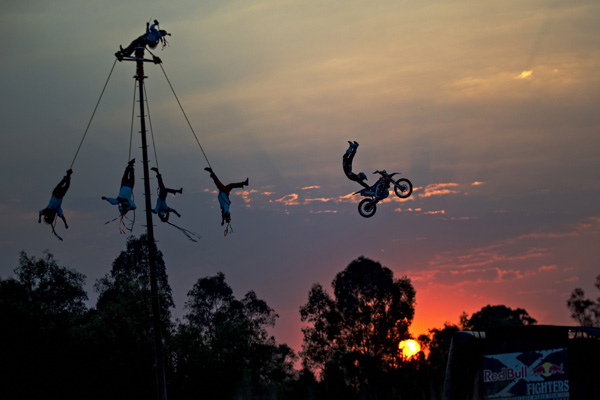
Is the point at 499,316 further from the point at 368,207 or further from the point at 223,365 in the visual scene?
the point at 368,207

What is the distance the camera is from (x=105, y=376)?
1980 inches

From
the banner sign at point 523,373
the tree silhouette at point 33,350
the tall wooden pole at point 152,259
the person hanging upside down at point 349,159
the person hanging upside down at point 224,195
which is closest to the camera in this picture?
the banner sign at point 523,373

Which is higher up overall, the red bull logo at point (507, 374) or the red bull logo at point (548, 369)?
the red bull logo at point (548, 369)

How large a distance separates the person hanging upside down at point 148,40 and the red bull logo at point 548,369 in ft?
72.0

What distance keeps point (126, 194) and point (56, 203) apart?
2.69m

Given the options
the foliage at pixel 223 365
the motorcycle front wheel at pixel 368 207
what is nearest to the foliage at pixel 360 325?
the foliage at pixel 223 365

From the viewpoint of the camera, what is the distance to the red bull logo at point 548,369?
17.8 metres

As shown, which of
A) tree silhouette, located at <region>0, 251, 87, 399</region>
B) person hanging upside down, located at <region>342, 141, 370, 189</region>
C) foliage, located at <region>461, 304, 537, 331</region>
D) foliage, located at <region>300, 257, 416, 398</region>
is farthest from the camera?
foliage, located at <region>461, 304, 537, 331</region>

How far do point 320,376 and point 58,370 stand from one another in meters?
45.6

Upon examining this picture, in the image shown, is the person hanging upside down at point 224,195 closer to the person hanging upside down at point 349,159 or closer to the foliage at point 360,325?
the person hanging upside down at point 349,159

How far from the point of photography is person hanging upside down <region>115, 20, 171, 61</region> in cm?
3272

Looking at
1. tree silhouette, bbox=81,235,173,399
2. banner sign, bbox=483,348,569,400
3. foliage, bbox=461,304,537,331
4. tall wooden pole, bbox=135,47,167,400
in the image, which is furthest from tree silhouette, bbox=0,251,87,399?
foliage, bbox=461,304,537,331

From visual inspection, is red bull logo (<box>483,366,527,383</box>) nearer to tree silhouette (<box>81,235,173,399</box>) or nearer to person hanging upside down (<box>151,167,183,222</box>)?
person hanging upside down (<box>151,167,183,222</box>)

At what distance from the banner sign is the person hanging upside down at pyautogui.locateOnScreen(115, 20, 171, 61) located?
21.2 m
